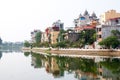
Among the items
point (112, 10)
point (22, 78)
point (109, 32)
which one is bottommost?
point (22, 78)

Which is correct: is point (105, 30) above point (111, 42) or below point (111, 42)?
above

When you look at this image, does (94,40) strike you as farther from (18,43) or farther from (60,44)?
(18,43)

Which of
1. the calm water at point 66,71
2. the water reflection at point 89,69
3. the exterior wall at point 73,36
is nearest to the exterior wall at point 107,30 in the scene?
the exterior wall at point 73,36

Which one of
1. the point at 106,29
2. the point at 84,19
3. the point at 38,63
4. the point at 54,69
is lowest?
the point at 54,69

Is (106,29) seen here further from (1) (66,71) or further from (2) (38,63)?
(1) (66,71)

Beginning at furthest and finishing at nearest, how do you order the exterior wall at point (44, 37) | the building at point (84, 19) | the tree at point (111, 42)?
1. the exterior wall at point (44, 37)
2. the building at point (84, 19)
3. the tree at point (111, 42)

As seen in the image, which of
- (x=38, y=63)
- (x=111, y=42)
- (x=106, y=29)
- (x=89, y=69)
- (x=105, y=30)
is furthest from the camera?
(x=105, y=30)

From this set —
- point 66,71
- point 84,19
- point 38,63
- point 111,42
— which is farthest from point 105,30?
point 84,19

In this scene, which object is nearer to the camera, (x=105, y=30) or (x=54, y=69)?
(x=54, y=69)

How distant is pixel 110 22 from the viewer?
57219 mm

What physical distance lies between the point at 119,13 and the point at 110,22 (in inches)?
451

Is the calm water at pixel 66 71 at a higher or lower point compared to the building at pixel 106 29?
lower

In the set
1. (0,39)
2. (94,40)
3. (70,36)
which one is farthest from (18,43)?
(94,40)

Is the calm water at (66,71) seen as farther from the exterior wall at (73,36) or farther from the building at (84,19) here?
the building at (84,19)
